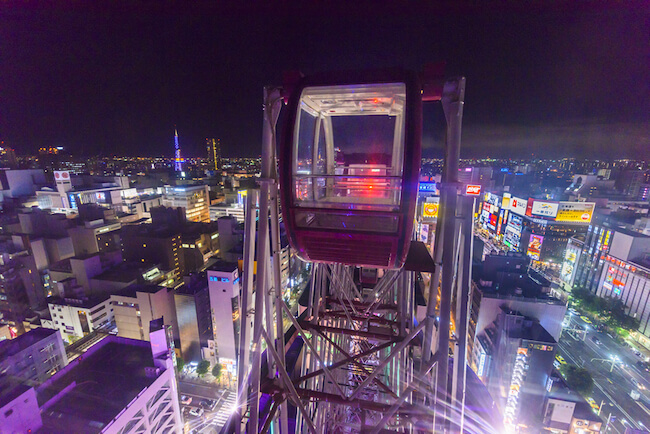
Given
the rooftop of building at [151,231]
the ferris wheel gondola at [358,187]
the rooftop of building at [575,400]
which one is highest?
the ferris wheel gondola at [358,187]

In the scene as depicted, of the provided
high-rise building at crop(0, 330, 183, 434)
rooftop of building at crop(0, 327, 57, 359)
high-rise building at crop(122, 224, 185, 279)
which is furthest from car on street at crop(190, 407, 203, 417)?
high-rise building at crop(122, 224, 185, 279)

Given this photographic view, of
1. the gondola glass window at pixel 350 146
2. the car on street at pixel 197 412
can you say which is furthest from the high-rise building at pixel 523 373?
the car on street at pixel 197 412

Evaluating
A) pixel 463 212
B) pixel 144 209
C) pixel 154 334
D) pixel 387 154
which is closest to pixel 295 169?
pixel 463 212

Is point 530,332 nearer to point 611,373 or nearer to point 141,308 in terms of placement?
point 611,373

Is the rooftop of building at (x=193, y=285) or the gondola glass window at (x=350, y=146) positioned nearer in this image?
the gondola glass window at (x=350, y=146)

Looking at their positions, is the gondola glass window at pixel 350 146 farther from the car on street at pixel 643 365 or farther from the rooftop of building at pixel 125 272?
the car on street at pixel 643 365
